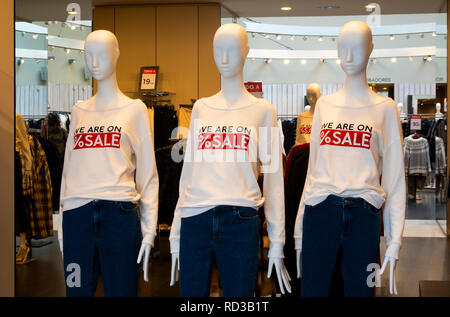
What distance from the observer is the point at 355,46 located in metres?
2.21

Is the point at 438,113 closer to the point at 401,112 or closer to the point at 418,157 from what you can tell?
the point at 401,112

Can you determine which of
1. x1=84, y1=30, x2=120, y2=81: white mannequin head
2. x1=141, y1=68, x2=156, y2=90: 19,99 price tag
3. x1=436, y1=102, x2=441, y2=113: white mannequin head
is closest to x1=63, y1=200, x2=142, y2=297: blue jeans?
x1=84, y1=30, x2=120, y2=81: white mannequin head

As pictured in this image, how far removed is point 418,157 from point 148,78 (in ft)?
12.6

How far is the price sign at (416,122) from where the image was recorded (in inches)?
269

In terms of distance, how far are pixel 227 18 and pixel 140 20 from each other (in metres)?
1.07

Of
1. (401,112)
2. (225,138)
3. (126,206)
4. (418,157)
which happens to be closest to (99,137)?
(126,206)

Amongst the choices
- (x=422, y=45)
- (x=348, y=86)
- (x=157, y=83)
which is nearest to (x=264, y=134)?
(x=348, y=86)

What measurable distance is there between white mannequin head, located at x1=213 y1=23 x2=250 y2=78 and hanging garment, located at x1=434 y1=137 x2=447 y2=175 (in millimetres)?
5282

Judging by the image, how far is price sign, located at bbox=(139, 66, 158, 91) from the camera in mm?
6434

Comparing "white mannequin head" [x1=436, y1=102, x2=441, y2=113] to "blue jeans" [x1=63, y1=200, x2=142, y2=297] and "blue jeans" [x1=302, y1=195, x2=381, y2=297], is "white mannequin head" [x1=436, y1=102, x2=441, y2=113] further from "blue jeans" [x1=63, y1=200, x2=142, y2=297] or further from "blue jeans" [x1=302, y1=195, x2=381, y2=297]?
"blue jeans" [x1=63, y1=200, x2=142, y2=297]

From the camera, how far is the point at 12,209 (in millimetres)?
3465

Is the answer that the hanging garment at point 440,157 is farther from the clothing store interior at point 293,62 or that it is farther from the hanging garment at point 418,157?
the hanging garment at point 418,157

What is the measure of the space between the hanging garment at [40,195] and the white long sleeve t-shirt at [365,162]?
10.0 ft

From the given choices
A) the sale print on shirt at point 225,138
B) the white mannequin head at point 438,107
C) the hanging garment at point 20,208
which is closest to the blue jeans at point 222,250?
the sale print on shirt at point 225,138
